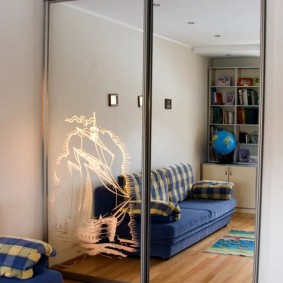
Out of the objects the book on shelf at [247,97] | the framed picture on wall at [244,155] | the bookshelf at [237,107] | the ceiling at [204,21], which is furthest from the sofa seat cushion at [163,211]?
the ceiling at [204,21]

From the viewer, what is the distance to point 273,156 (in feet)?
12.0

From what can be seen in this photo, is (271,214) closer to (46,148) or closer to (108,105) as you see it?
(108,105)

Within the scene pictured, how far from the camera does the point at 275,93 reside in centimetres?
362

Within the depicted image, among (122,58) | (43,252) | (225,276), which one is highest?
(122,58)

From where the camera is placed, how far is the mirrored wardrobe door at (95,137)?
13.7 feet

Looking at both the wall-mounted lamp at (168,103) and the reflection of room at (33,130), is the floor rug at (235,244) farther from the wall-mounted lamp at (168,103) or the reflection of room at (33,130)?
the wall-mounted lamp at (168,103)

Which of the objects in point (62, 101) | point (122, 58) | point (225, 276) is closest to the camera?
point (225, 276)

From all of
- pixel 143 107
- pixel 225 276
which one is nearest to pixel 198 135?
pixel 143 107

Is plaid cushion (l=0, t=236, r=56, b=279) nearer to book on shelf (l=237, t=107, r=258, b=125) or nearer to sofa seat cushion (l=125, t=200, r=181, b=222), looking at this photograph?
sofa seat cushion (l=125, t=200, r=181, b=222)

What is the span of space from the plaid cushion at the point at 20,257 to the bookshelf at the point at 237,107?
148 centimetres

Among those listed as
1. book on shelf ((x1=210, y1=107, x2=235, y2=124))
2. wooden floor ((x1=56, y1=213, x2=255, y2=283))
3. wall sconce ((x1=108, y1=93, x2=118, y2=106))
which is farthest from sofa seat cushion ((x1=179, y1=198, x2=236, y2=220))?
wall sconce ((x1=108, y1=93, x2=118, y2=106))

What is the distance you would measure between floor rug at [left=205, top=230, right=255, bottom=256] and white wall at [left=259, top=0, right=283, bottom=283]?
0.11 meters

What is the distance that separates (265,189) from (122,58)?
155 cm

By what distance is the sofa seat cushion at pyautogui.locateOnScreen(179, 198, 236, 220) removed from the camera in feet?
13.2
